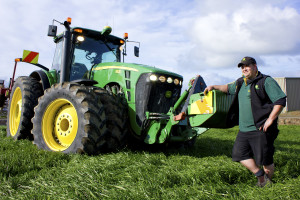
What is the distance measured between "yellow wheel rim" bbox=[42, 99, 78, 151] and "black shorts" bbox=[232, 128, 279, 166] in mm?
2403

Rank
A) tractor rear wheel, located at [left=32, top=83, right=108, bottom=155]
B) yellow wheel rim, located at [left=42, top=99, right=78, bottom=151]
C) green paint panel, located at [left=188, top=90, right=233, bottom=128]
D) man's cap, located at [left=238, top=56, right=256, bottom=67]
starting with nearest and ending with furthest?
1. man's cap, located at [left=238, top=56, right=256, bottom=67]
2. green paint panel, located at [left=188, top=90, right=233, bottom=128]
3. tractor rear wheel, located at [left=32, top=83, right=108, bottom=155]
4. yellow wheel rim, located at [left=42, top=99, right=78, bottom=151]

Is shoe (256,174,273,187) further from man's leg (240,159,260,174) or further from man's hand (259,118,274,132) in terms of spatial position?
man's hand (259,118,274,132)

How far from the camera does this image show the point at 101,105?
152 inches

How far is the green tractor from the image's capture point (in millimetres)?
3811

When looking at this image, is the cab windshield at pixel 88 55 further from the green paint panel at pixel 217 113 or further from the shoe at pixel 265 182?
the shoe at pixel 265 182

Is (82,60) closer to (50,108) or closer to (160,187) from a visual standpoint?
(50,108)

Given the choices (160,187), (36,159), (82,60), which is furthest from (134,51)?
(160,187)

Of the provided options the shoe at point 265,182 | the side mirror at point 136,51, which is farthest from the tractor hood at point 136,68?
the shoe at point 265,182

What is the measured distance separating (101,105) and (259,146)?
2.18 m

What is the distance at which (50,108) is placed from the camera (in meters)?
4.40

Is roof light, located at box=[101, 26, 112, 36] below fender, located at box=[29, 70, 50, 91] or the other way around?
the other way around

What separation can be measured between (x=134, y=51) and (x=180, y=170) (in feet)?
11.7

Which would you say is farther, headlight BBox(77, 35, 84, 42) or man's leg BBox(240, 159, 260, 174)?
headlight BBox(77, 35, 84, 42)

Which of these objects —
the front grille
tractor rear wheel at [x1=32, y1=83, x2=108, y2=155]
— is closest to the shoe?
the front grille
